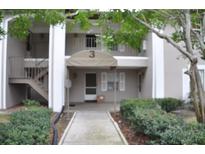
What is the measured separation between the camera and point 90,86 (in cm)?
2084

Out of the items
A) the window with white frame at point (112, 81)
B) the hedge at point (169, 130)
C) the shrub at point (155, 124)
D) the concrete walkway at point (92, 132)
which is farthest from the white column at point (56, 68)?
the shrub at point (155, 124)

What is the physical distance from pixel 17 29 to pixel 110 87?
1263 cm

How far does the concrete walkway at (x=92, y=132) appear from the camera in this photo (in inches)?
330

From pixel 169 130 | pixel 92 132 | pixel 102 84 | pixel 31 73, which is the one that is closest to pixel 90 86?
pixel 102 84

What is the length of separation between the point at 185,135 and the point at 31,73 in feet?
42.8

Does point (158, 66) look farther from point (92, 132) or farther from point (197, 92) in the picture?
point (197, 92)

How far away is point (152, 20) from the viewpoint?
10281 millimetres

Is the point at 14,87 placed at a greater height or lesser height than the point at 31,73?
lesser

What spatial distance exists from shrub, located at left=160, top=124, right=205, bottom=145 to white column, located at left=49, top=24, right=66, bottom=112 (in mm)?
9546

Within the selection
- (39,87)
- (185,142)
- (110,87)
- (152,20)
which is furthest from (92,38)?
(185,142)

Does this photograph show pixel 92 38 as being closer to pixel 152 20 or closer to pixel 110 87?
pixel 110 87

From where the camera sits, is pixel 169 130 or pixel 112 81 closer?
pixel 169 130

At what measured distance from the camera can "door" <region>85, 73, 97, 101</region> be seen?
2078 centimetres

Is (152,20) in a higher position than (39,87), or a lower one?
higher
